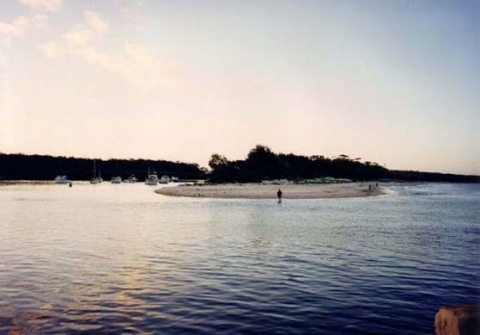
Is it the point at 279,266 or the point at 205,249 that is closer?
the point at 279,266

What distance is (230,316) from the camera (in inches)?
501

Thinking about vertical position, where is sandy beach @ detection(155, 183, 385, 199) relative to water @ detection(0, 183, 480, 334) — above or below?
above

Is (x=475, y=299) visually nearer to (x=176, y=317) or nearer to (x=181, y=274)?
(x=176, y=317)

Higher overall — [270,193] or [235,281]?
[270,193]

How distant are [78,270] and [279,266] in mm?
8610

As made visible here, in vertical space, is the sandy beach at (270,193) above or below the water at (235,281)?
above

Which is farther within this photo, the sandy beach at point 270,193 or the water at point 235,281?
the sandy beach at point 270,193

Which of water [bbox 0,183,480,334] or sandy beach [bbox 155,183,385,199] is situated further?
sandy beach [bbox 155,183,385,199]

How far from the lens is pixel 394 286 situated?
53.8 ft

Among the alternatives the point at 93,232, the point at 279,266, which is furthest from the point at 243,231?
the point at 279,266

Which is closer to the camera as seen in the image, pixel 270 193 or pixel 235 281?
pixel 235 281

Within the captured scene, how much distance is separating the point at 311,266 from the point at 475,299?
23.3 feet

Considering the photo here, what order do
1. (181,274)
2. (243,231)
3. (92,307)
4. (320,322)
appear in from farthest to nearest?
1. (243,231)
2. (181,274)
3. (92,307)
4. (320,322)

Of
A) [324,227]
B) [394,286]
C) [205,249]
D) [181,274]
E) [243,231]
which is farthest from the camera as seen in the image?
[324,227]
